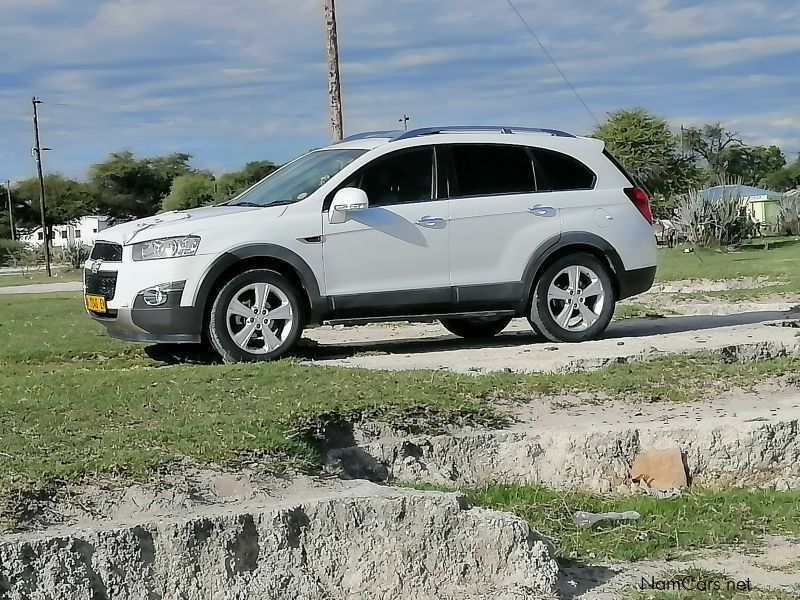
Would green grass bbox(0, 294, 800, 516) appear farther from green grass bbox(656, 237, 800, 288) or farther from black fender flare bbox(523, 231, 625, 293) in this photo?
green grass bbox(656, 237, 800, 288)

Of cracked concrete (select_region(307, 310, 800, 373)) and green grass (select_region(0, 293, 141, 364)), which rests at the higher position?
green grass (select_region(0, 293, 141, 364))

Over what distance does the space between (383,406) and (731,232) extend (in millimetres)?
25880

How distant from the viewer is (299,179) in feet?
29.2

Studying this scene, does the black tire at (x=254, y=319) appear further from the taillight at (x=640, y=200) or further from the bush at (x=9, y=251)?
the bush at (x=9, y=251)

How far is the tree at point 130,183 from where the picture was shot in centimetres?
6925

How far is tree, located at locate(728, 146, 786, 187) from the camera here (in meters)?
72.2

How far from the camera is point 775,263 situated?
73.3 ft

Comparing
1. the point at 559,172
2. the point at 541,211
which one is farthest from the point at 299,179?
the point at 559,172

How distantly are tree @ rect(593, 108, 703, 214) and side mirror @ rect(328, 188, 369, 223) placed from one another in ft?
139

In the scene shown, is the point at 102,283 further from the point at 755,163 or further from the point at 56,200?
the point at 755,163

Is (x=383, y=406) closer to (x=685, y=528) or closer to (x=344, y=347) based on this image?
(x=685, y=528)

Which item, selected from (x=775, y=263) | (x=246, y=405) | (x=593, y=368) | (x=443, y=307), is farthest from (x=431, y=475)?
(x=775, y=263)

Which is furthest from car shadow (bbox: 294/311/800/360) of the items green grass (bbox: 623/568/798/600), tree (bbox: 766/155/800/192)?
tree (bbox: 766/155/800/192)

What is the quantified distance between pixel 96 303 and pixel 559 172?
393 centimetres
